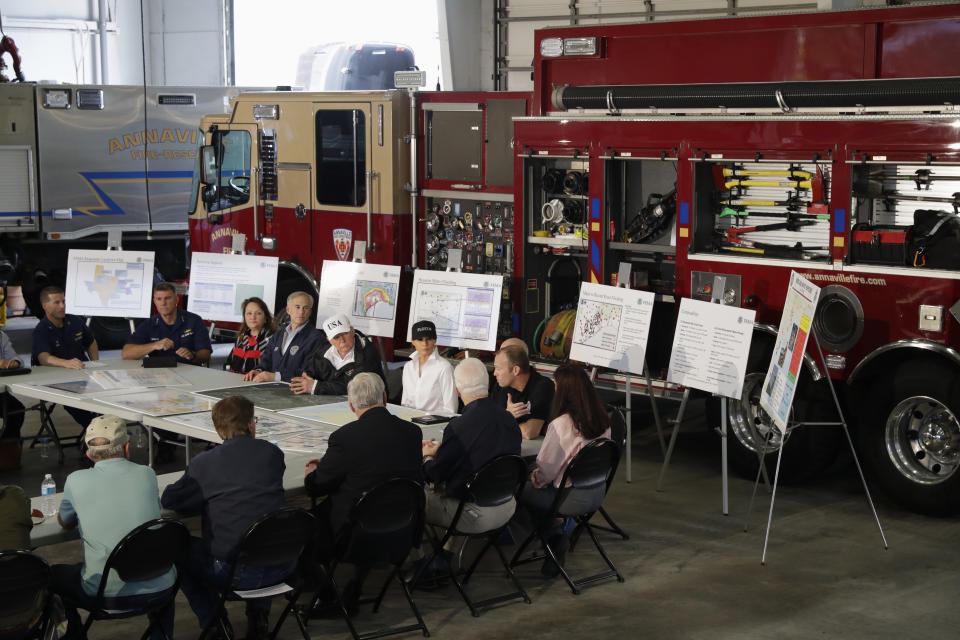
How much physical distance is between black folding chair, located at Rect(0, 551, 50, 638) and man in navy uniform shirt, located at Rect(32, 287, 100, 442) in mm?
4553

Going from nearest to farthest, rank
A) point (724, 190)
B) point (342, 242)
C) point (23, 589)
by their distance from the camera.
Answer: point (23, 589) → point (724, 190) → point (342, 242)

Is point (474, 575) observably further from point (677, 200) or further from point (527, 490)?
point (677, 200)

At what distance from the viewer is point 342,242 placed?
11969 millimetres

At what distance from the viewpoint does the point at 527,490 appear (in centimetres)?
689

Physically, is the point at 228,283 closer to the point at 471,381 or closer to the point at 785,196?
the point at 785,196

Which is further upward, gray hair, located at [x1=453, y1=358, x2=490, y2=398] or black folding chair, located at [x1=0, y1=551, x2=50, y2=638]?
gray hair, located at [x1=453, y1=358, x2=490, y2=398]

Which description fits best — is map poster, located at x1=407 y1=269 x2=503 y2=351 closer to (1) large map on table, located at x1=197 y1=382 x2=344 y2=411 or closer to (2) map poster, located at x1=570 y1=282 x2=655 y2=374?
(2) map poster, located at x1=570 y1=282 x2=655 y2=374

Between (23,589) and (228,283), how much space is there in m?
6.88

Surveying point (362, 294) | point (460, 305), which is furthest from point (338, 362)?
point (362, 294)

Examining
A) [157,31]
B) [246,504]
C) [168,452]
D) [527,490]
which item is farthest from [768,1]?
[157,31]

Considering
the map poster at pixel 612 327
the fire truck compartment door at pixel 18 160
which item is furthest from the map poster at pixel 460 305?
the fire truck compartment door at pixel 18 160

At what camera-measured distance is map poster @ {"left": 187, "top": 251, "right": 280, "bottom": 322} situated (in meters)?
11.6

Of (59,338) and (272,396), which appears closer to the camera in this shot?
(272,396)

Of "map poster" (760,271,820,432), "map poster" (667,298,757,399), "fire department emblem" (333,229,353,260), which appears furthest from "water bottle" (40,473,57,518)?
"fire department emblem" (333,229,353,260)
